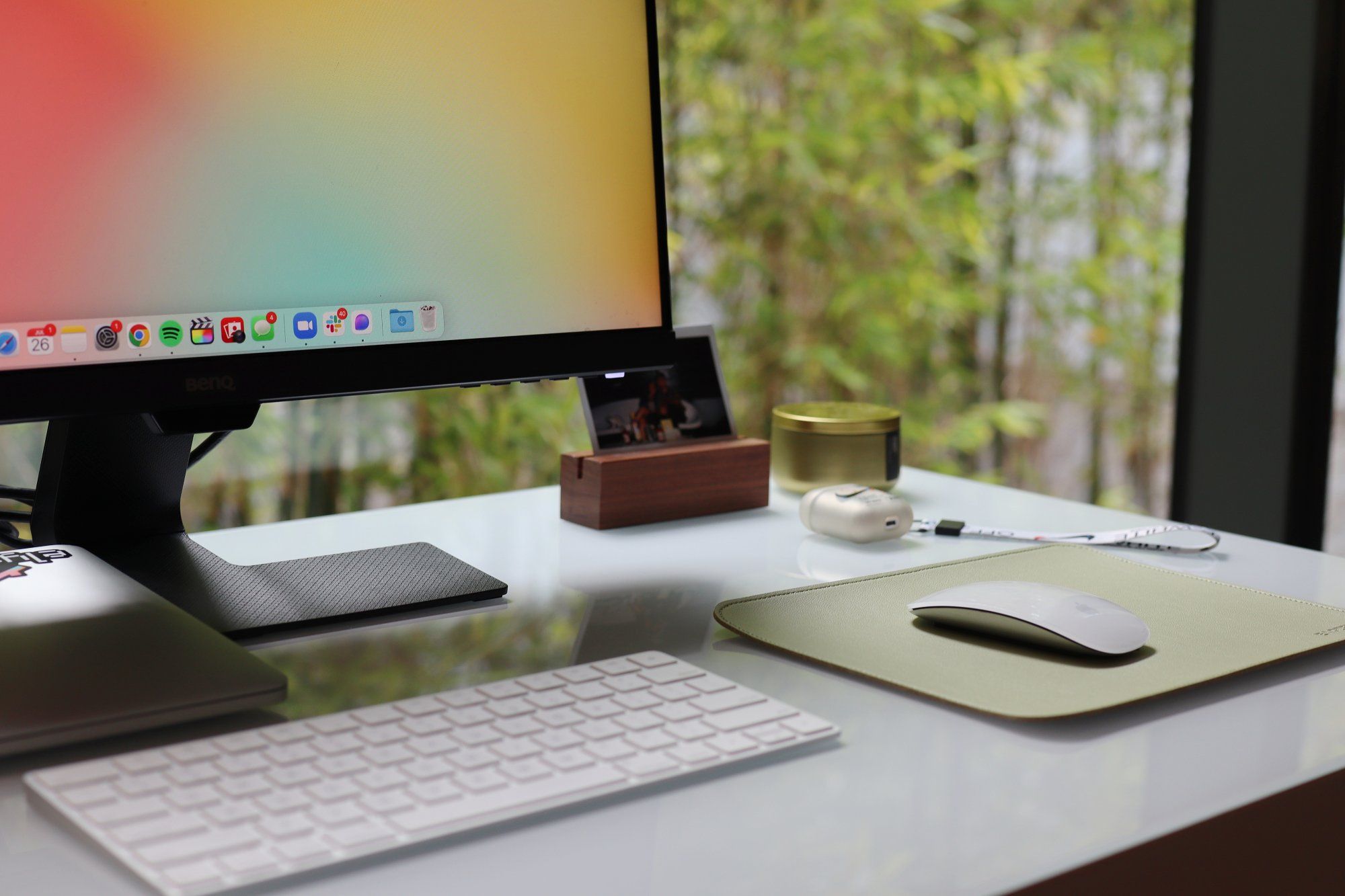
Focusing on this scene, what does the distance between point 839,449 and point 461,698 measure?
627 millimetres

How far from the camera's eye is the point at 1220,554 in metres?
0.99

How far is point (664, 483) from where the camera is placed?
3.59 feet

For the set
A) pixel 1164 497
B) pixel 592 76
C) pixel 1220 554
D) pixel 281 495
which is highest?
pixel 592 76

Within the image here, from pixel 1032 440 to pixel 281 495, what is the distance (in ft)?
6.35

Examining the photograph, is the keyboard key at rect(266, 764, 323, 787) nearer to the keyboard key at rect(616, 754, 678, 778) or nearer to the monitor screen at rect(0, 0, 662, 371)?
the keyboard key at rect(616, 754, 678, 778)

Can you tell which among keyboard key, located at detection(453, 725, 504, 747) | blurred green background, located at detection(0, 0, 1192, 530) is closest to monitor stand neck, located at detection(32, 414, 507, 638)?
keyboard key, located at detection(453, 725, 504, 747)

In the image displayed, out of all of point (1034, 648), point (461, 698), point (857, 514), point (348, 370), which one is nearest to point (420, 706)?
point (461, 698)

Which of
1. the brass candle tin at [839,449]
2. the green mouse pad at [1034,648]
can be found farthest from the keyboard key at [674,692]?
the brass candle tin at [839,449]

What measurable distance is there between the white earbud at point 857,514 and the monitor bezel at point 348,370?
0.72ft

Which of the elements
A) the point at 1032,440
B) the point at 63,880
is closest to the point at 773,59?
the point at 1032,440

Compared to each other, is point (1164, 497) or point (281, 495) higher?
point (281, 495)

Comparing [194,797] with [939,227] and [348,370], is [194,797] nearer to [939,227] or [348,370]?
[348,370]

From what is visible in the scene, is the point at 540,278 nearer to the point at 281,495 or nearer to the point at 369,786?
the point at 369,786

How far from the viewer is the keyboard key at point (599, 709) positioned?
607mm
